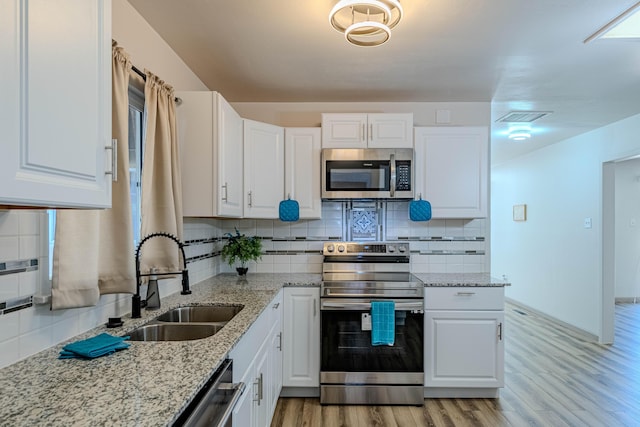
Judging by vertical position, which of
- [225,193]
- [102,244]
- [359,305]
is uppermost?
[225,193]

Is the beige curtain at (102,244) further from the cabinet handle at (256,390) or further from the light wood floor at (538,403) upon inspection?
the light wood floor at (538,403)

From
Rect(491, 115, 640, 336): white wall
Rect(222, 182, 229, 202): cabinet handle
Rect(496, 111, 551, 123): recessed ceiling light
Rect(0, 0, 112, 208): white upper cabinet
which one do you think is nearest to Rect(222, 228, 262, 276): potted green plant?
Rect(222, 182, 229, 202): cabinet handle

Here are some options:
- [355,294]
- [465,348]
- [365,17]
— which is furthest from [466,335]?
[365,17]

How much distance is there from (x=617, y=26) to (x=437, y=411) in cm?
263

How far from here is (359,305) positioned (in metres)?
2.58

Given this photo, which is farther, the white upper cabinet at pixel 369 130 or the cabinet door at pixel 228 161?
the white upper cabinet at pixel 369 130

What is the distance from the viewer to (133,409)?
87cm

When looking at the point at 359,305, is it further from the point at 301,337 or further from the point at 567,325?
the point at 567,325

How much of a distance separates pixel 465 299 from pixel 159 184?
2202mm

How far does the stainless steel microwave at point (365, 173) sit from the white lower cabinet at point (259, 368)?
956 mm

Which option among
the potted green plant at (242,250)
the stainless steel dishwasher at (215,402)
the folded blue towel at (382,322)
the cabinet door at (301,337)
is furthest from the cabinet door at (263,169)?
the stainless steel dishwasher at (215,402)

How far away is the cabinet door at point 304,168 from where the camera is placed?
2990mm

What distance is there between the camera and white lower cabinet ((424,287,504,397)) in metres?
2.67

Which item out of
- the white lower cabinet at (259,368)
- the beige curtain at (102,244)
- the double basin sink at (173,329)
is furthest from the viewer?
the double basin sink at (173,329)
